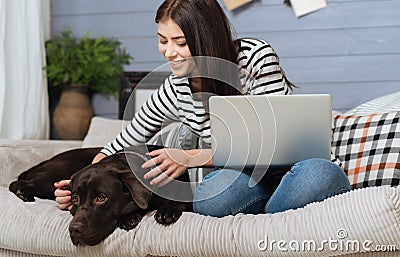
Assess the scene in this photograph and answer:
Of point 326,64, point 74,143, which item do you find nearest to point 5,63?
point 74,143

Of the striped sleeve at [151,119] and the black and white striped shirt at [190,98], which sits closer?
the black and white striped shirt at [190,98]

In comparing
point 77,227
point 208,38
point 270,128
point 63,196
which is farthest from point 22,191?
point 270,128

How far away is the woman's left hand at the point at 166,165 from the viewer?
1.65 meters

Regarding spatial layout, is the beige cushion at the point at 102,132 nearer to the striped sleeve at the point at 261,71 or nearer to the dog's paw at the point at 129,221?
the striped sleeve at the point at 261,71

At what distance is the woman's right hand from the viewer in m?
1.76

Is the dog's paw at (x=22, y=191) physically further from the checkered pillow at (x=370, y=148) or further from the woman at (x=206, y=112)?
the checkered pillow at (x=370, y=148)

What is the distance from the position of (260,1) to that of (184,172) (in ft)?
4.27

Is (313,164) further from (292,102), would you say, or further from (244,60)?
(244,60)

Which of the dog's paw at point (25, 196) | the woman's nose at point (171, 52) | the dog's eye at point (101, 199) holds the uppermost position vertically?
the woman's nose at point (171, 52)

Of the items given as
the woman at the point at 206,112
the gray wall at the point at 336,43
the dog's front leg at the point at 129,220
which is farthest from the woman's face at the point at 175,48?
the gray wall at the point at 336,43

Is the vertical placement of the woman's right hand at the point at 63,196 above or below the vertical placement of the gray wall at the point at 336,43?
below
